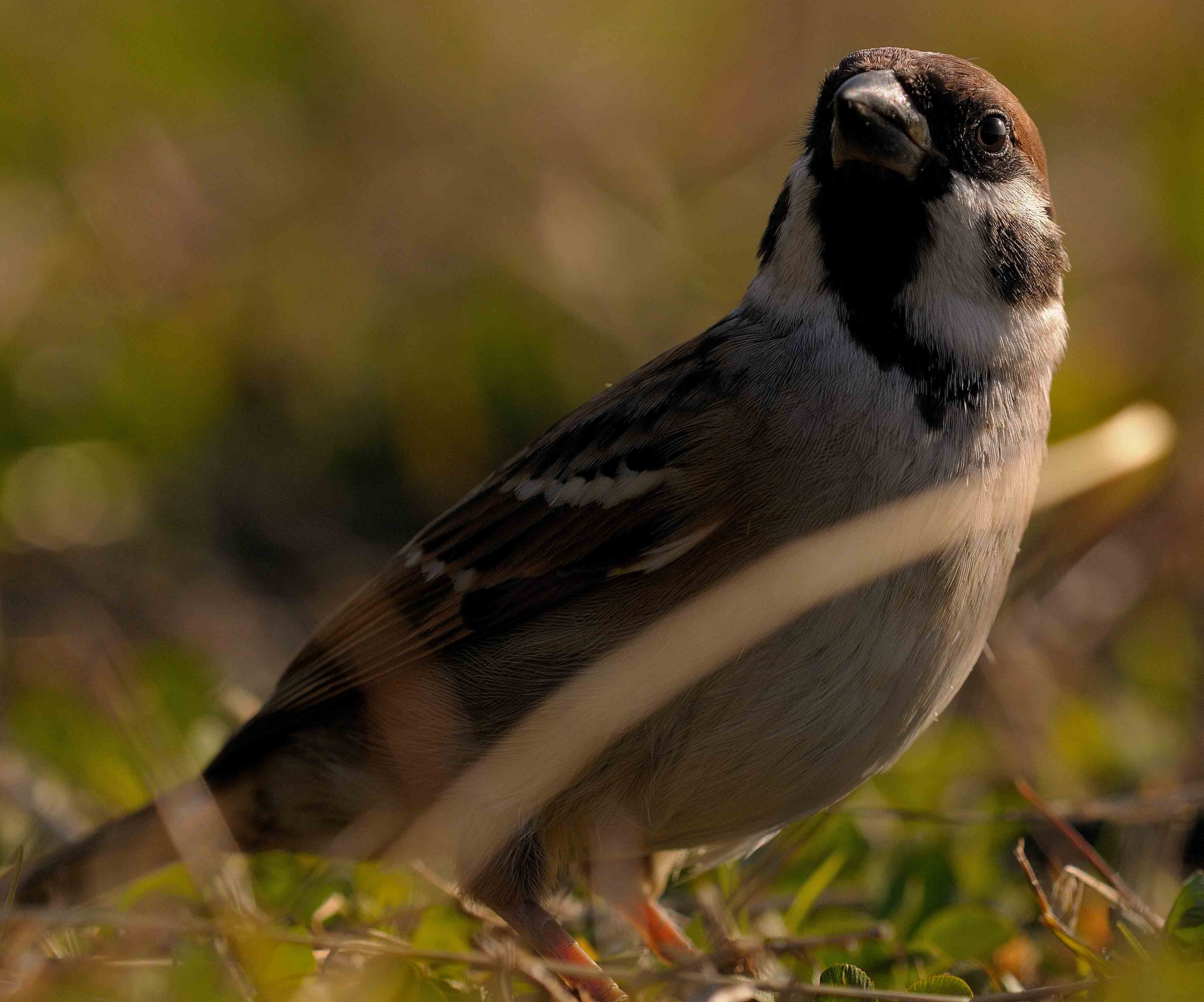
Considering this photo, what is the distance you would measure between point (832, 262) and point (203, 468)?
3295 millimetres

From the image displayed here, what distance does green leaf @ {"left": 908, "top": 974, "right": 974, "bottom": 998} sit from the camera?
2967mm

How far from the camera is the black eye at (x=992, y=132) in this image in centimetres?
334

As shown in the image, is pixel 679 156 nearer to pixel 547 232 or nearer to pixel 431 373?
pixel 547 232

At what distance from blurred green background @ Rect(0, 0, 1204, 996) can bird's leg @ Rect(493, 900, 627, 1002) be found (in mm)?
819

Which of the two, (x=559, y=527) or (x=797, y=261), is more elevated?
(x=797, y=261)

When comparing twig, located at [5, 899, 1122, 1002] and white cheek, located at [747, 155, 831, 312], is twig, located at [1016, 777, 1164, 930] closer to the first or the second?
twig, located at [5, 899, 1122, 1002]

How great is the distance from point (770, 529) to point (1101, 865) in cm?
109

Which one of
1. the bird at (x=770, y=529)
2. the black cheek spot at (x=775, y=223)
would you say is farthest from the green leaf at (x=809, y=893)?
the black cheek spot at (x=775, y=223)

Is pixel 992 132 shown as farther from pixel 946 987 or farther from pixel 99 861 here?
pixel 99 861

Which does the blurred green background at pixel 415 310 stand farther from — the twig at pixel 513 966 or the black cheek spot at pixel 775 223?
the black cheek spot at pixel 775 223

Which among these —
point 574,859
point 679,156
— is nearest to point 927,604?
point 574,859

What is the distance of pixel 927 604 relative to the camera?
10.1 feet

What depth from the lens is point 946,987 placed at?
298cm

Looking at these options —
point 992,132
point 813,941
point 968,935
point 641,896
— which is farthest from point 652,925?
point 992,132
